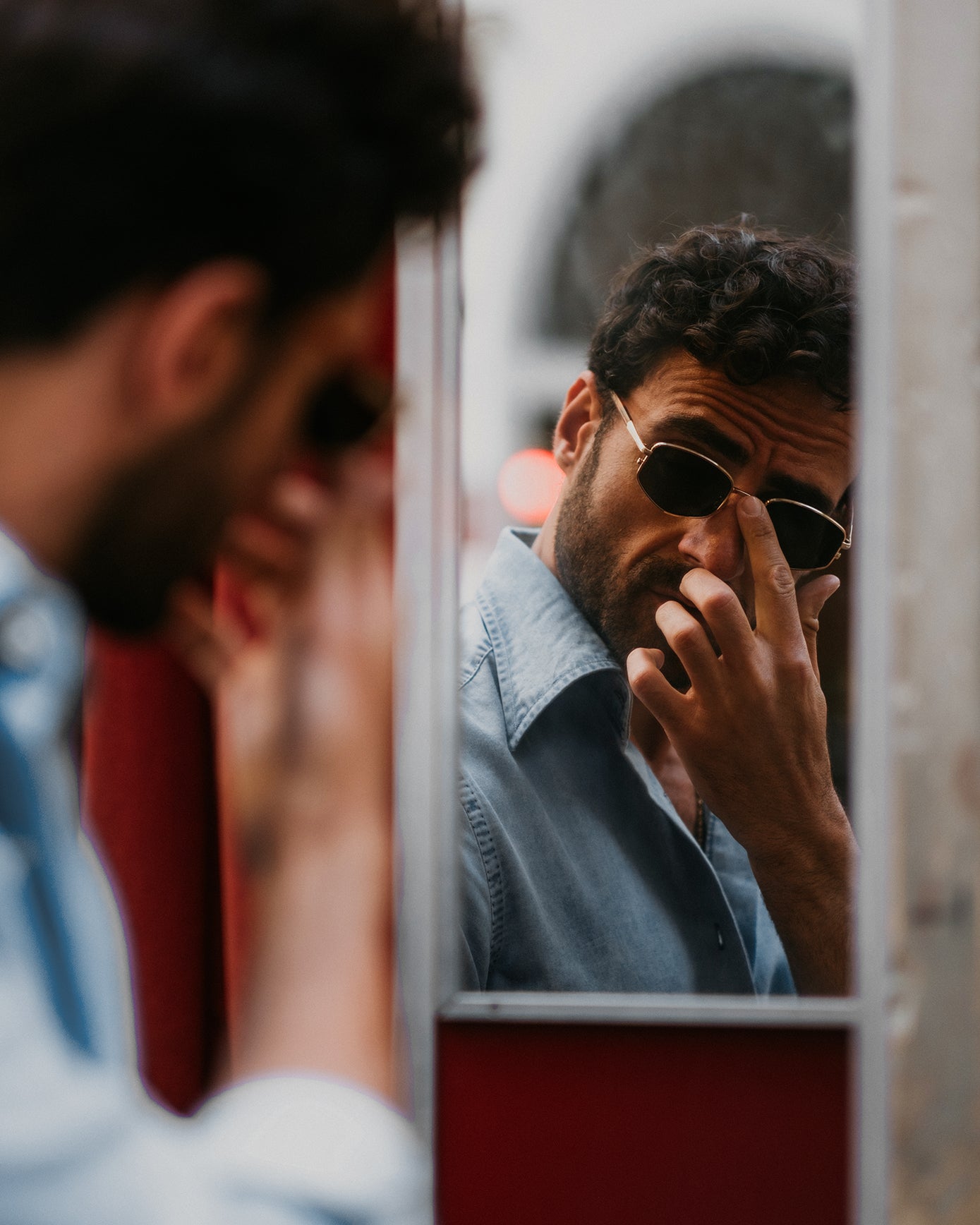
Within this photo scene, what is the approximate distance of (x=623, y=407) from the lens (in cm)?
159

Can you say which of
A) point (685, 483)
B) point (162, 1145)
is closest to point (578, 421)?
point (685, 483)

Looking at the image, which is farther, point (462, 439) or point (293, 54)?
point (462, 439)

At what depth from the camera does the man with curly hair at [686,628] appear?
1419mm

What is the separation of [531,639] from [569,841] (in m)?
0.29

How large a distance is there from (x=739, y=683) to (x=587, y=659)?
0.74 feet

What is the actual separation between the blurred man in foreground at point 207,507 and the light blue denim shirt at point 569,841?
62 centimetres

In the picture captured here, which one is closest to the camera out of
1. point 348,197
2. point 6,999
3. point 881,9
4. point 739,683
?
point 6,999

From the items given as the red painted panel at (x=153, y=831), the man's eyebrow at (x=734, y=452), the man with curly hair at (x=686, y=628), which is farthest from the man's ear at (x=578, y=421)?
the red painted panel at (x=153, y=831)

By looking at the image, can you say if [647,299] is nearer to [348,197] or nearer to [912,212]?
[912,212]

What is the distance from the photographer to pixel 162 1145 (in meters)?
0.57

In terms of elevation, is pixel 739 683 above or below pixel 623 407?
below

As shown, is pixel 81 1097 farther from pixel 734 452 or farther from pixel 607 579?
pixel 734 452

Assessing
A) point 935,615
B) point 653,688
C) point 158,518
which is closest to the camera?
point 158,518

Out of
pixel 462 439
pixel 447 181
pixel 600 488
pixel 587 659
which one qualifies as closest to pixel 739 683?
pixel 587 659
